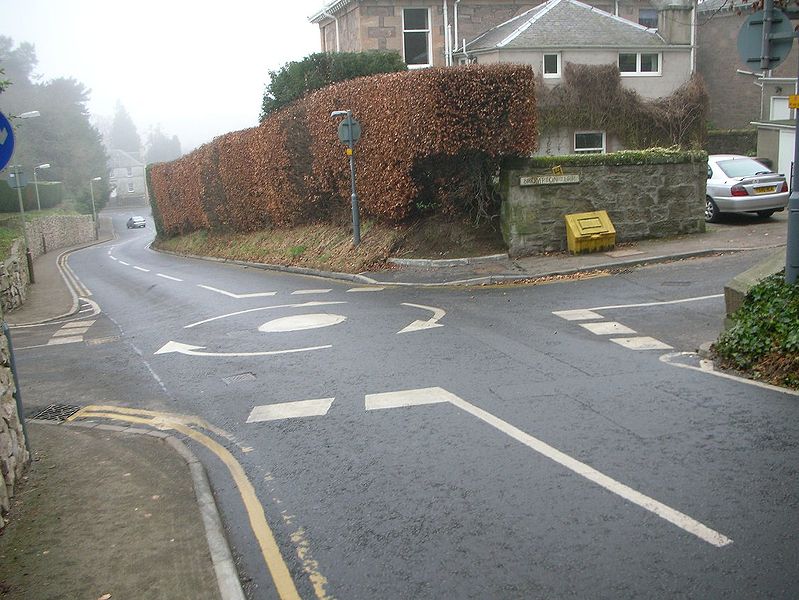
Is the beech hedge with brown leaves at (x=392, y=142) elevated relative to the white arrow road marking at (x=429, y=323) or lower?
elevated

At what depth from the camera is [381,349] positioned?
1001cm

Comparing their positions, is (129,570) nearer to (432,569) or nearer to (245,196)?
(432,569)

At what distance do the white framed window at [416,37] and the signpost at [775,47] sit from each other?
1042 inches

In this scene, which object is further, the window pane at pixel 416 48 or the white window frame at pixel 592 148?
the window pane at pixel 416 48

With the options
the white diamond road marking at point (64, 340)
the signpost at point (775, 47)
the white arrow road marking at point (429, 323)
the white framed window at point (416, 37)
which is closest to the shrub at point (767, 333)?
the signpost at point (775, 47)

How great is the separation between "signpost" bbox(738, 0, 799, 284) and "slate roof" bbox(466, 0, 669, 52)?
22.8 meters

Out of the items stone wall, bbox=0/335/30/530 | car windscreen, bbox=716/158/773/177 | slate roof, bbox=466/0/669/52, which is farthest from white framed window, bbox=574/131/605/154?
stone wall, bbox=0/335/30/530

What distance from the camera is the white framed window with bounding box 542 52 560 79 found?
31406 millimetres

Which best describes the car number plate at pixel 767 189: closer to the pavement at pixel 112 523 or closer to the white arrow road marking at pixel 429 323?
the white arrow road marking at pixel 429 323

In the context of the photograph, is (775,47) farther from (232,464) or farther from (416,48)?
(416,48)

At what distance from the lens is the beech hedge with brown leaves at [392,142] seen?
54.9ft

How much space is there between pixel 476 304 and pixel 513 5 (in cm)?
2703

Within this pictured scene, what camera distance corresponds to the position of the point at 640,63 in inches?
1282

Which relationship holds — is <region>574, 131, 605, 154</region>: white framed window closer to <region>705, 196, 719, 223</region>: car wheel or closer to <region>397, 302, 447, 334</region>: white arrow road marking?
<region>705, 196, 719, 223</region>: car wheel
